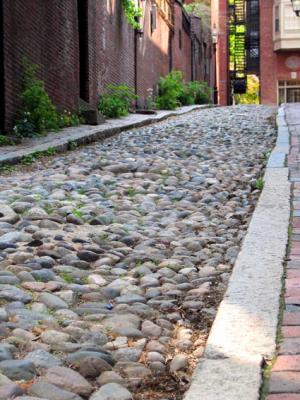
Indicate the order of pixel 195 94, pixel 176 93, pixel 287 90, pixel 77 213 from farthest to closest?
1. pixel 287 90
2. pixel 195 94
3. pixel 176 93
4. pixel 77 213

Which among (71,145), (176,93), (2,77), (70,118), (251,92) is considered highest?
(251,92)

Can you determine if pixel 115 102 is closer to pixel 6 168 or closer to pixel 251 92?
pixel 6 168

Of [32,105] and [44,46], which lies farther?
[44,46]

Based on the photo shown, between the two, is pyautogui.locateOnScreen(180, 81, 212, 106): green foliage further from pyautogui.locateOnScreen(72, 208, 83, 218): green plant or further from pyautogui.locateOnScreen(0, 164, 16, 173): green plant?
pyautogui.locateOnScreen(72, 208, 83, 218): green plant

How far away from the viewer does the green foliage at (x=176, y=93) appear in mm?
25344

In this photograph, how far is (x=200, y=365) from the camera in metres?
2.63

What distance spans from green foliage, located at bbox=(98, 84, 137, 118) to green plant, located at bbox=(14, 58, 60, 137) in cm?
539

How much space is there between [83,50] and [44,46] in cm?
355

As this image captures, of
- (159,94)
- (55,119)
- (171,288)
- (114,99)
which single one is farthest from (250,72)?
(171,288)

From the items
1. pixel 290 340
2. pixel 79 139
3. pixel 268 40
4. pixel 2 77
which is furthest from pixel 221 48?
pixel 290 340

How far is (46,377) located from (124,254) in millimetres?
1930

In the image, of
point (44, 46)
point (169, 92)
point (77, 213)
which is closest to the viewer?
point (77, 213)

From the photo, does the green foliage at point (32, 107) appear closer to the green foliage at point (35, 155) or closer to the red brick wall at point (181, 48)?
the green foliage at point (35, 155)

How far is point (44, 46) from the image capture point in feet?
43.4
